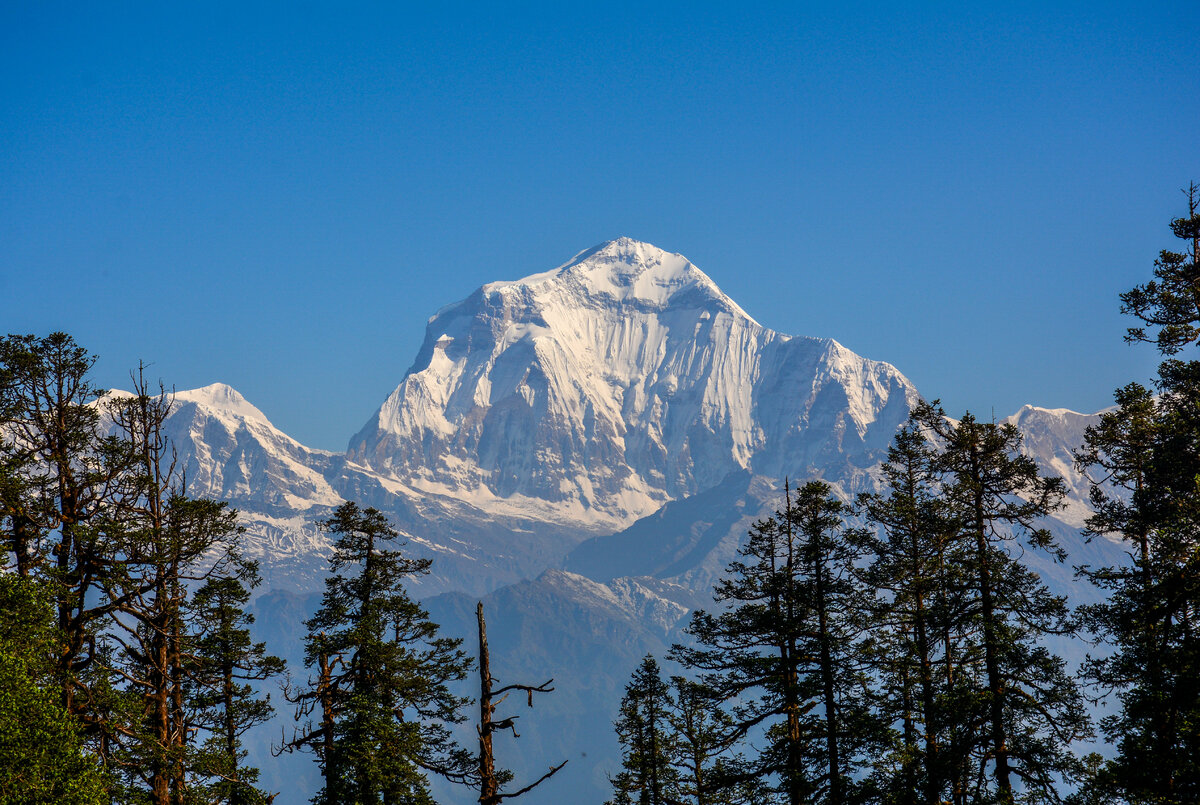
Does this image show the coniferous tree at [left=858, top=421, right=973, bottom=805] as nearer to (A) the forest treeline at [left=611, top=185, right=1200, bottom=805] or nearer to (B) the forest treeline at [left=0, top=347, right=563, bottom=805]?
(A) the forest treeline at [left=611, top=185, right=1200, bottom=805]

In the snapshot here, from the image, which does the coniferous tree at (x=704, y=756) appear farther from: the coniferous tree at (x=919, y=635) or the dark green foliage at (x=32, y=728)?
the dark green foliage at (x=32, y=728)

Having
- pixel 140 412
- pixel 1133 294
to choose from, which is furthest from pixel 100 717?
pixel 1133 294

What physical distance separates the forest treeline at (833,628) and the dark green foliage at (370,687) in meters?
0.25

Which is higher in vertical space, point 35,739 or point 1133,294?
point 1133,294

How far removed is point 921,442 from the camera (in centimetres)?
3347

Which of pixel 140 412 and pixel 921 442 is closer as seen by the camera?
pixel 140 412

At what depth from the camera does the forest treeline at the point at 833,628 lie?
2556 centimetres

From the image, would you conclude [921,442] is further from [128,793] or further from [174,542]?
[128,793]

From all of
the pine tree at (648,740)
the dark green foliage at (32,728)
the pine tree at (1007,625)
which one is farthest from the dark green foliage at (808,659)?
the dark green foliage at (32,728)

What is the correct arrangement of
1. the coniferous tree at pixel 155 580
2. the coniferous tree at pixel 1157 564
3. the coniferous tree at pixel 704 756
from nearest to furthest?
1. the coniferous tree at pixel 1157 564
2. the coniferous tree at pixel 155 580
3. the coniferous tree at pixel 704 756

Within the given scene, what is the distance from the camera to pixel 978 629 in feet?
94.6

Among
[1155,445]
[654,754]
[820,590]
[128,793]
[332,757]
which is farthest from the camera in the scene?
[654,754]

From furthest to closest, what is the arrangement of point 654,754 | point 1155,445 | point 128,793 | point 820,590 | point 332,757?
1. point 654,754
2. point 332,757
3. point 820,590
4. point 1155,445
5. point 128,793

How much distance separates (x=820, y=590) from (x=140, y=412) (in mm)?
19966
